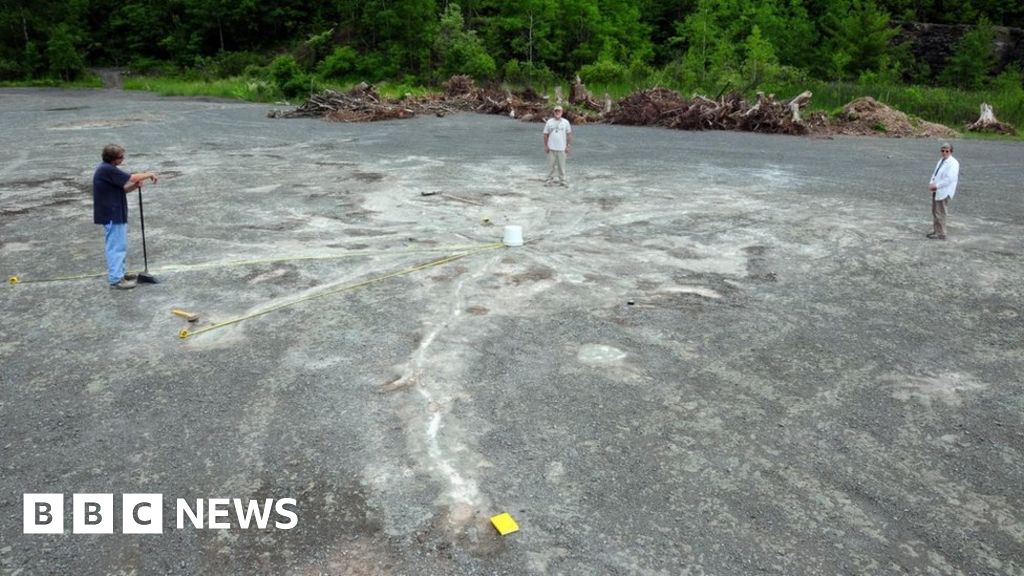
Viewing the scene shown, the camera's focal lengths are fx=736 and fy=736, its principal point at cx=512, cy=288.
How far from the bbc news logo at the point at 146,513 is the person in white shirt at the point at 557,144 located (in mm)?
10719

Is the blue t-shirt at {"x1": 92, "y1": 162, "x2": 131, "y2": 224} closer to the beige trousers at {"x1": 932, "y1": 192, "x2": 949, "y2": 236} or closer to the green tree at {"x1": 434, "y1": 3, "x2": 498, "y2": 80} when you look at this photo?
the beige trousers at {"x1": 932, "y1": 192, "x2": 949, "y2": 236}

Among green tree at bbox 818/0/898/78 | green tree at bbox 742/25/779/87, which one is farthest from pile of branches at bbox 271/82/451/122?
green tree at bbox 818/0/898/78

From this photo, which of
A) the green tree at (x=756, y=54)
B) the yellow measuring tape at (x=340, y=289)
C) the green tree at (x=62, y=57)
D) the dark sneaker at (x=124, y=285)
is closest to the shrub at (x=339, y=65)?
the green tree at (x=62, y=57)

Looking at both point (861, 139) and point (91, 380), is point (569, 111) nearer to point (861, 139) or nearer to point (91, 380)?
point (861, 139)

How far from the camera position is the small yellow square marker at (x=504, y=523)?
4.36 m

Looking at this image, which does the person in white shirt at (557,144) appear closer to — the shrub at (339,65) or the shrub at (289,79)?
the shrub at (289,79)

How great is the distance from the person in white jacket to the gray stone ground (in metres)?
0.27

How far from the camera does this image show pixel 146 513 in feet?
14.8

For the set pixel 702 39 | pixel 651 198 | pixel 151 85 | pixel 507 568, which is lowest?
pixel 507 568

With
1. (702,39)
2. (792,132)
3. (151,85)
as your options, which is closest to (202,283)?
(792,132)

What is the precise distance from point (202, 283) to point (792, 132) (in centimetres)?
2032

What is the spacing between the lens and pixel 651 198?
43.6 ft

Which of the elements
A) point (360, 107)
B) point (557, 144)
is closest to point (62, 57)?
point (360, 107)

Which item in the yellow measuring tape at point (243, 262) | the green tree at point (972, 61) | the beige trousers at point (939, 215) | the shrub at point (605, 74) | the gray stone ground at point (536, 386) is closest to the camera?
the gray stone ground at point (536, 386)
